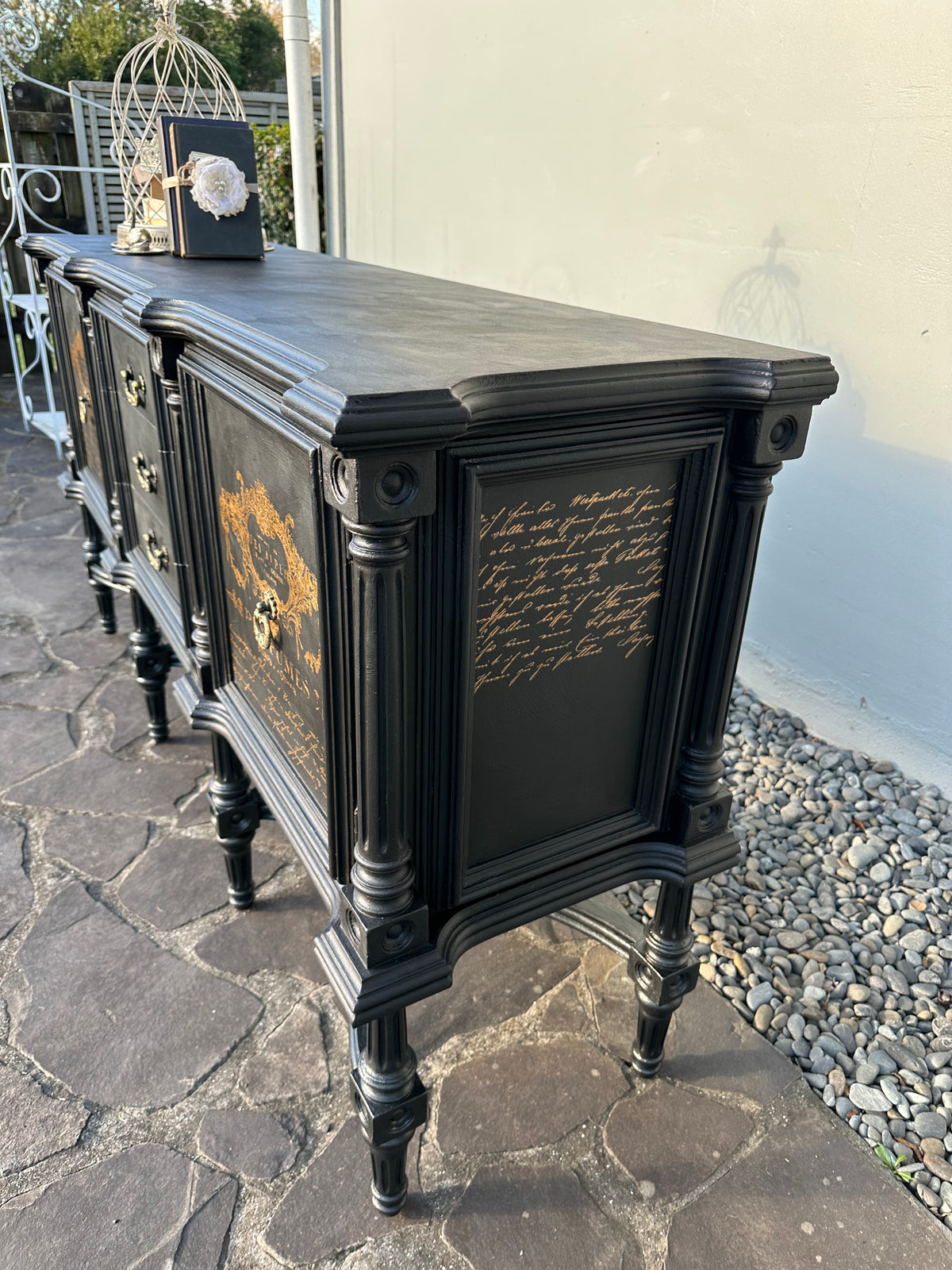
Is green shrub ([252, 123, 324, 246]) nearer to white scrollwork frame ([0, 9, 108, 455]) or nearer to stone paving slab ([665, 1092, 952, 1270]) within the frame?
white scrollwork frame ([0, 9, 108, 455])

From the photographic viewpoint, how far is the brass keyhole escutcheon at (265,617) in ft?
4.63

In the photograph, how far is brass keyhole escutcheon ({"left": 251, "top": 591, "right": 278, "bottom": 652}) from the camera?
4.63 feet

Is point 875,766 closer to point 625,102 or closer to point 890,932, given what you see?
point 890,932

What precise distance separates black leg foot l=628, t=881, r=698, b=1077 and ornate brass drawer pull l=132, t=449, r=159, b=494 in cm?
148

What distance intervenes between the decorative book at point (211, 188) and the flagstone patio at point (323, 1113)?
5.34ft

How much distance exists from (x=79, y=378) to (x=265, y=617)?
1.89m

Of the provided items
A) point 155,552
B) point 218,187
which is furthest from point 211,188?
point 155,552

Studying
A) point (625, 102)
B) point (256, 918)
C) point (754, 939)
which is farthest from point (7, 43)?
point (754, 939)

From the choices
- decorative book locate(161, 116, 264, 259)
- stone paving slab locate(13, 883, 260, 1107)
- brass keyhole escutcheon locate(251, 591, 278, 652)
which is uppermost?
decorative book locate(161, 116, 264, 259)

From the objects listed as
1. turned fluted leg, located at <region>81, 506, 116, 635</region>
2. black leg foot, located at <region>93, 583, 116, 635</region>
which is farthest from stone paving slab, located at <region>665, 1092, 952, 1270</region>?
black leg foot, located at <region>93, 583, 116, 635</region>

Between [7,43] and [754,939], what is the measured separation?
1150cm

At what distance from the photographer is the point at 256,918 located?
2.23 m

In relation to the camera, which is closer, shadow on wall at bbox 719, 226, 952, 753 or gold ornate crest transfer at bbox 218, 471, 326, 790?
gold ornate crest transfer at bbox 218, 471, 326, 790

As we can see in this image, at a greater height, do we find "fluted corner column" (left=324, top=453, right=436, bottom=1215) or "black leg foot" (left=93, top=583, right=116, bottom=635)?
"fluted corner column" (left=324, top=453, right=436, bottom=1215)
